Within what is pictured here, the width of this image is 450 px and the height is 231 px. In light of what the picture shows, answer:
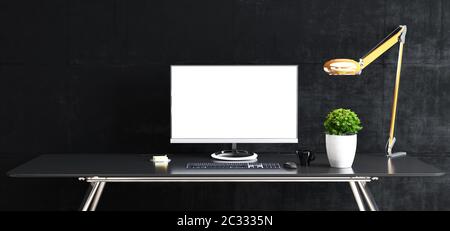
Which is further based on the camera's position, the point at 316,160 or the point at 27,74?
the point at 27,74

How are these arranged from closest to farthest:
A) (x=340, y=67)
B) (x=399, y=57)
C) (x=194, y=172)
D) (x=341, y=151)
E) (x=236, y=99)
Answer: (x=194, y=172) → (x=341, y=151) → (x=340, y=67) → (x=236, y=99) → (x=399, y=57)

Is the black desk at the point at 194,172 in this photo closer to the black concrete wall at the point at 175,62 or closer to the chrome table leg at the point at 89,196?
the chrome table leg at the point at 89,196

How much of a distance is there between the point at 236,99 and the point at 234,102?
22 mm

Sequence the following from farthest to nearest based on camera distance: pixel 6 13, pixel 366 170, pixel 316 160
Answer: pixel 6 13
pixel 316 160
pixel 366 170

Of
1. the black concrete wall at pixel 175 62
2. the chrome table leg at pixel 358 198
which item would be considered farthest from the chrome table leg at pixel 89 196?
the chrome table leg at pixel 358 198

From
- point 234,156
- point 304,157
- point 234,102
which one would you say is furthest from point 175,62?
point 304,157

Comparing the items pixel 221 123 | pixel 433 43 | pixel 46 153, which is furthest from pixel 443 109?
pixel 46 153

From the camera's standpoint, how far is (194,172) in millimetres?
2781

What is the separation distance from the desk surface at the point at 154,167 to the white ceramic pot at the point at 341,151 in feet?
0.15

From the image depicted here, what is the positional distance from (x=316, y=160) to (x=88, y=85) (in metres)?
1.58

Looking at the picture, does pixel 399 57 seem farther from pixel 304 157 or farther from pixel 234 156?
pixel 234 156

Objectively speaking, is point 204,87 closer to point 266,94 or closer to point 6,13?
point 266,94

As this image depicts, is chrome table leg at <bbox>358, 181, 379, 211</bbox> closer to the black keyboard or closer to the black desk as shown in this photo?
the black desk

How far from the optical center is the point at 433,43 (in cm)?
355
